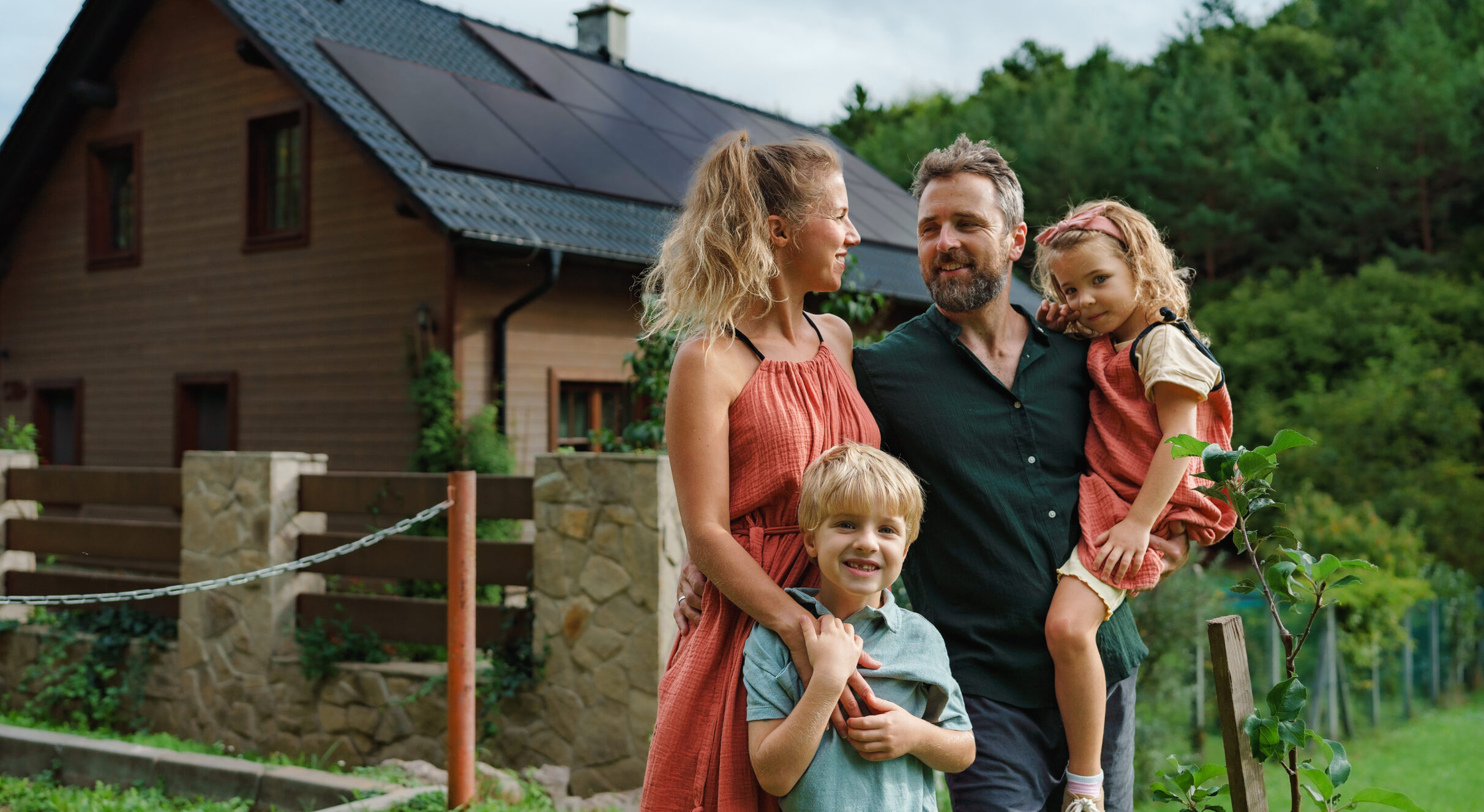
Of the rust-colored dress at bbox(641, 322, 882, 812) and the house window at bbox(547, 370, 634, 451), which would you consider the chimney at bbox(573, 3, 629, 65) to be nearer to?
the house window at bbox(547, 370, 634, 451)

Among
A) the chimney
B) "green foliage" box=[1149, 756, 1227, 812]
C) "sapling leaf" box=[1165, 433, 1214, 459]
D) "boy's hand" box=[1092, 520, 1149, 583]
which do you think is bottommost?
"green foliage" box=[1149, 756, 1227, 812]

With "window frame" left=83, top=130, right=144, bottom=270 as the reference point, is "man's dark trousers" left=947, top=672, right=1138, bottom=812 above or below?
below

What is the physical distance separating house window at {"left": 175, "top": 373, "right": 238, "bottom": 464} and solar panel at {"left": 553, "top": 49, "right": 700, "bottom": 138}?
17.9 ft

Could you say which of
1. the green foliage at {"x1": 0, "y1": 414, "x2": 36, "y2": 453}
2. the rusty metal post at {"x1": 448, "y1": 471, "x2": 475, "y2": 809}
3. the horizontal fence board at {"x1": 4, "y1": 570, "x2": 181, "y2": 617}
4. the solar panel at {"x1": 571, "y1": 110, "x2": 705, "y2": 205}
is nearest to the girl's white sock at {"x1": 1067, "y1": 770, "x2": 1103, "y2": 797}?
the rusty metal post at {"x1": 448, "y1": 471, "x2": 475, "y2": 809}

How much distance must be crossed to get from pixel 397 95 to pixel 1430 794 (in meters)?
10.2

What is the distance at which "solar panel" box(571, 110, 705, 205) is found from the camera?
12.4m

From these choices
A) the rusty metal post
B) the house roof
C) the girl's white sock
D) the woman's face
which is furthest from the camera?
the house roof

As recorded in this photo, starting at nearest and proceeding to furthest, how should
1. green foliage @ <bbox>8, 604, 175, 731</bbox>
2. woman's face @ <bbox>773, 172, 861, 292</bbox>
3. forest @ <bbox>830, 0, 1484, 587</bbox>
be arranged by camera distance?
woman's face @ <bbox>773, 172, 861, 292</bbox>, green foliage @ <bbox>8, 604, 175, 731</bbox>, forest @ <bbox>830, 0, 1484, 587</bbox>

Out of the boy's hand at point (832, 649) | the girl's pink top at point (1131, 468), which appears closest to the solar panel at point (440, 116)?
the girl's pink top at point (1131, 468)

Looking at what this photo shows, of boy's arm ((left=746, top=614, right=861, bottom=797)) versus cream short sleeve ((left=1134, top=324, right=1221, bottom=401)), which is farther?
cream short sleeve ((left=1134, top=324, right=1221, bottom=401))

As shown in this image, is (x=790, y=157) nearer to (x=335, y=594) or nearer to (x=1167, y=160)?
(x=335, y=594)

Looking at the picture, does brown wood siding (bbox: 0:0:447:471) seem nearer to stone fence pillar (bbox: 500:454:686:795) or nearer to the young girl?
stone fence pillar (bbox: 500:454:686:795)

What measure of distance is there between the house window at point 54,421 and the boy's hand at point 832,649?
1404 cm

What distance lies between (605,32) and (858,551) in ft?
48.7
